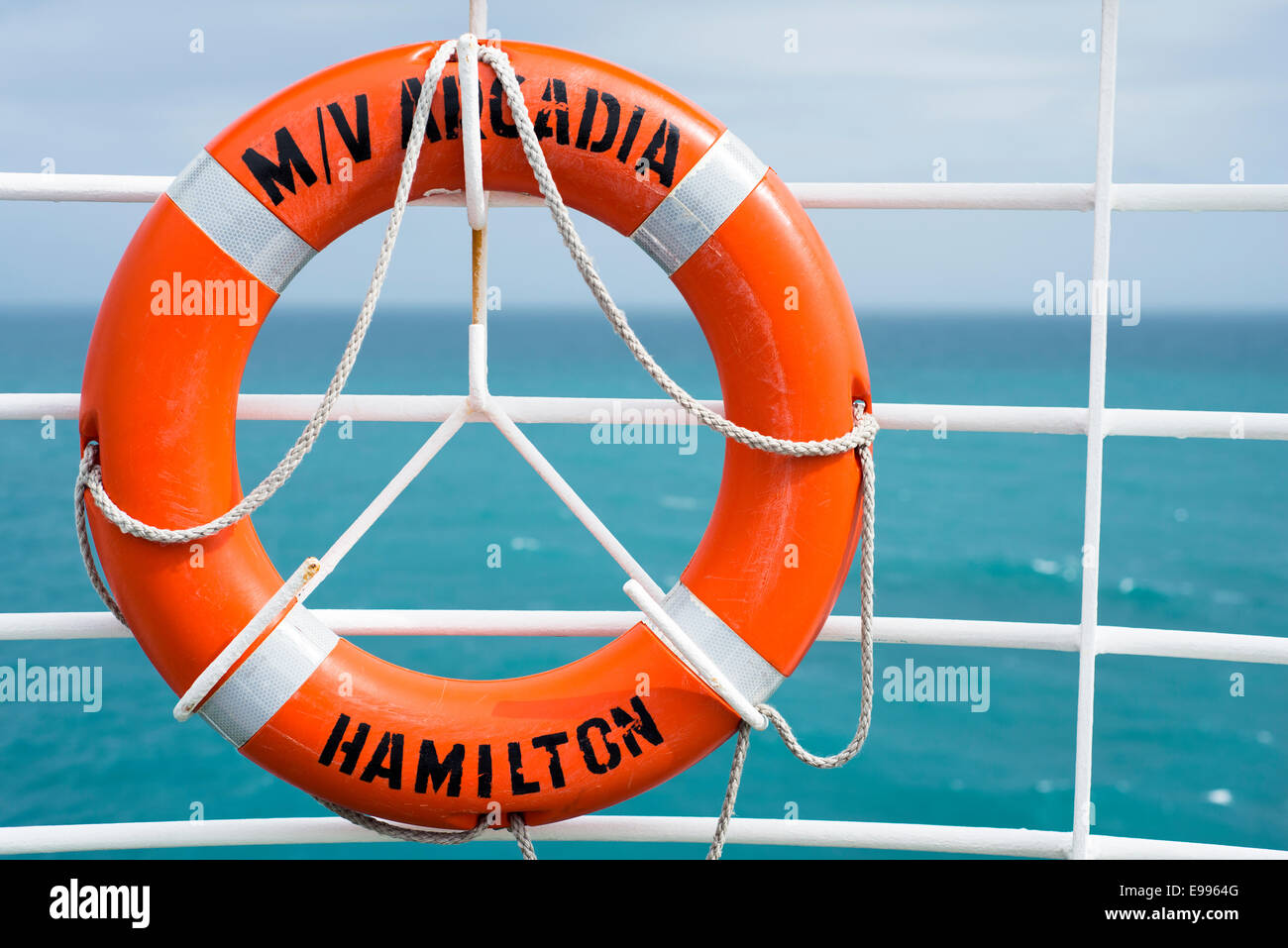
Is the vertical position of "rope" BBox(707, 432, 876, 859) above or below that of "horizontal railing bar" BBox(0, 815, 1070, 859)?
above

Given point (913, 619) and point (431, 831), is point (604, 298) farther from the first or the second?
point (431, 831)

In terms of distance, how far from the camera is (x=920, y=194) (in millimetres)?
1244

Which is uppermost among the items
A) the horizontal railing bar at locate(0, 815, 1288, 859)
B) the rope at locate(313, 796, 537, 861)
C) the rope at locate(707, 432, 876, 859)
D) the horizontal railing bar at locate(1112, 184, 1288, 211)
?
the horizontal railing bar at locate(1112, 184, 1288, 211)

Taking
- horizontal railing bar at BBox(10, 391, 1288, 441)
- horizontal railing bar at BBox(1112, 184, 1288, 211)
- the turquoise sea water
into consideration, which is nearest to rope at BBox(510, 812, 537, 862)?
horizontal railing bar at BBox(10, 391, 1288, 441)

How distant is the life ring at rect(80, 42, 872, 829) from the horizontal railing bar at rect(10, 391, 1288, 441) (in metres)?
0.11

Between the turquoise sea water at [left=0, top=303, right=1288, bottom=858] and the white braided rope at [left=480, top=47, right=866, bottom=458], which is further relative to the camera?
the turquoise sea water at [left=0, top=303, right=1288, bottom=858]

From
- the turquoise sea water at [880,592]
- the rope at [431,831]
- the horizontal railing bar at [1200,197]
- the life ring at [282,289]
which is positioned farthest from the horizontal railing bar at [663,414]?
the turquoise sea water at [880,592]

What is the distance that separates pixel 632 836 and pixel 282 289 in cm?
79

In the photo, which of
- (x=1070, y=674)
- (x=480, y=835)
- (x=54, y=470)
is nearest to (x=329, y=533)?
(x=54, y=470)

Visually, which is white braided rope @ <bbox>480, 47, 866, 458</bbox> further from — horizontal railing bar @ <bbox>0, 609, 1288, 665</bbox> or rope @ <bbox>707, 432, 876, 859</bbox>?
horizontal railing bar @ <bbox>0, 609, 1288, 665</bbox>

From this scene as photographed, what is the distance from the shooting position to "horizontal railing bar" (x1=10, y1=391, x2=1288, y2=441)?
1.23 metres

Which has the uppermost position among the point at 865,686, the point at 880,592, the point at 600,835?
the point at 865,686

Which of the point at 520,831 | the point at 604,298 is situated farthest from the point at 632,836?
the point at 604,298
